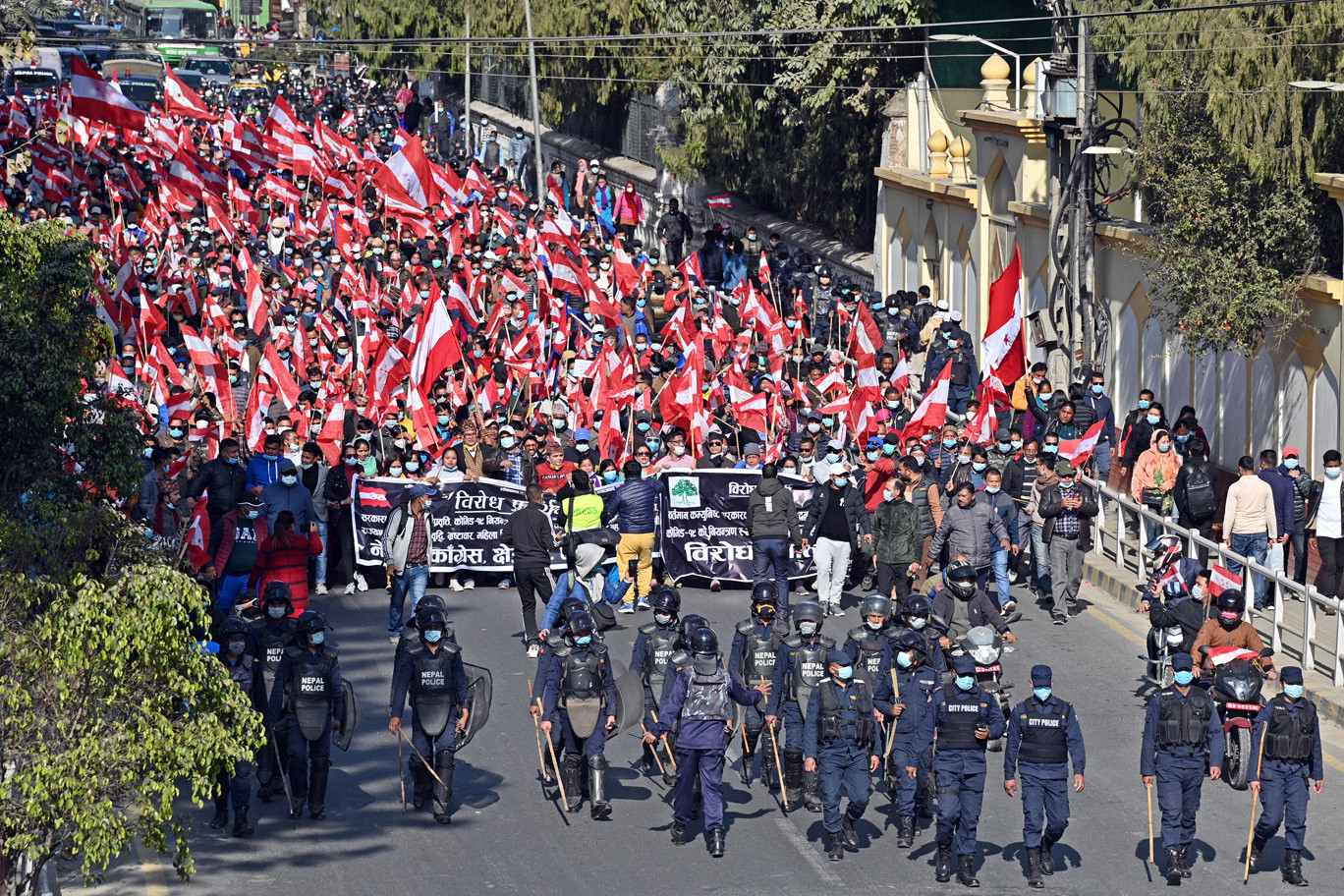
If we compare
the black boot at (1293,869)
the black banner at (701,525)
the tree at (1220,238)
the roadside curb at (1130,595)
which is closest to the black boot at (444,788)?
the black boot at (1293,869)

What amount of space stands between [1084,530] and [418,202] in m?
15.8

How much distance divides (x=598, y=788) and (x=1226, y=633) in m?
4.33

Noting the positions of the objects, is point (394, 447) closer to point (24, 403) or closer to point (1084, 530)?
point (1084, 530)

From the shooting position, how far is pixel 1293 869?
11.8m

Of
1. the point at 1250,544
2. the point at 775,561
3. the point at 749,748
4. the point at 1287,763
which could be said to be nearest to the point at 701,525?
the point at 775,561

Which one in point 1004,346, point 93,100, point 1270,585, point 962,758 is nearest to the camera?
point 962,758

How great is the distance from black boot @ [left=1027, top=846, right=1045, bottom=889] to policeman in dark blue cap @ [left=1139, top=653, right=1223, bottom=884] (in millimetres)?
730

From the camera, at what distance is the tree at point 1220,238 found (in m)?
20.6

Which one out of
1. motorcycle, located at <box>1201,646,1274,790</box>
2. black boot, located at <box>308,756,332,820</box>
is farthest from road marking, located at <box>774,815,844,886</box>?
black boot, located at <box>308,756,332,820</box>

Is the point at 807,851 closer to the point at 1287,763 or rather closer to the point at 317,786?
the point at 1287,763

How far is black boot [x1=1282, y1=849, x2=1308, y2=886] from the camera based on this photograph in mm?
11773

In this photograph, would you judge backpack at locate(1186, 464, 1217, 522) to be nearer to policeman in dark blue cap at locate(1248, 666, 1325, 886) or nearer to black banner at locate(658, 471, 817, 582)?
black banner at locate(658, 471, 817, 582)

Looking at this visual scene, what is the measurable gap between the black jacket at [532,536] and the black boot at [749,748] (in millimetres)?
3846

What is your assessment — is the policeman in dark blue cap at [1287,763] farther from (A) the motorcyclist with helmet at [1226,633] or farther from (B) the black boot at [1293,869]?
(A) the motorcyclist with helmet at [1226,633]
